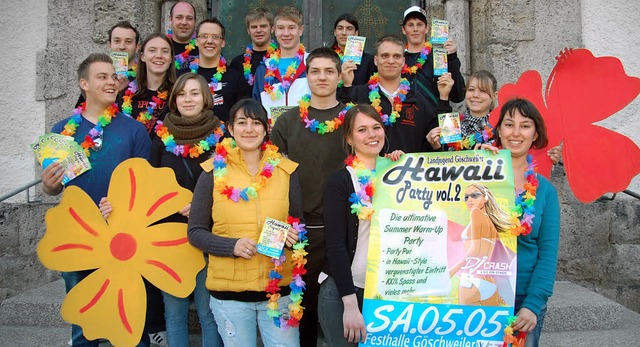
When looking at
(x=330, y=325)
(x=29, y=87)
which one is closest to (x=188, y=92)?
(x=330, y=325)

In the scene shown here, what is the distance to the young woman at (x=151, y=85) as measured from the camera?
4637 mm

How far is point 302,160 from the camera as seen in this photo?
3.81 m

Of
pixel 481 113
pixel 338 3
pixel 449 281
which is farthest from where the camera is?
pixel 338 3

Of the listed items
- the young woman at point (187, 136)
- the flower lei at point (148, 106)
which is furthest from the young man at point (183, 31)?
the young woman at point (187, 136)

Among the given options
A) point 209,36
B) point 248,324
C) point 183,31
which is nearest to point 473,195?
point 248,324

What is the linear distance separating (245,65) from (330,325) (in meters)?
3.09

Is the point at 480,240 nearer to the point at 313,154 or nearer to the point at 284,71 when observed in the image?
the point at 313,154

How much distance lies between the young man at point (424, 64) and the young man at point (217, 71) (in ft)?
4.90

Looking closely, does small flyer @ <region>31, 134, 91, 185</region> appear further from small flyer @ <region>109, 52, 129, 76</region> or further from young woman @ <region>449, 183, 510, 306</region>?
young woman @ <region>449, 183, 510, 306</region>

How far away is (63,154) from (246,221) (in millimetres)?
1381

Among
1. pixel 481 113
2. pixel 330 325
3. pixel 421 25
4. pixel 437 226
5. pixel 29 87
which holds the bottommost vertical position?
pixel 330 325

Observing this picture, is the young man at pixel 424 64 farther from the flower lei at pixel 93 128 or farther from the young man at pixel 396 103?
the flower lei at pixel 93 128

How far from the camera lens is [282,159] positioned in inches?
139

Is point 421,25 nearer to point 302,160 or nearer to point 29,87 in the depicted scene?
point 302,160
